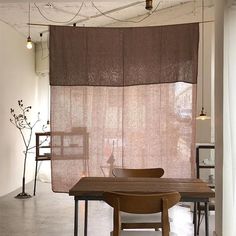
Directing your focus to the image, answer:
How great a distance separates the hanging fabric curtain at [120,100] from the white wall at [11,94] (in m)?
2.03

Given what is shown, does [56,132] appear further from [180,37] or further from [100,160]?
[180,37]

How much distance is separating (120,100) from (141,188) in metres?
1.64

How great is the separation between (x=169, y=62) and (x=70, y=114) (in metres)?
1.30

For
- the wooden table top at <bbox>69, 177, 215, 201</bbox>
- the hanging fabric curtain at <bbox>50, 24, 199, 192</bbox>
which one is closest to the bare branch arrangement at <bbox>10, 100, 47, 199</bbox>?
the hanging fabric curtain at <bbox>50, 24, 199, 192</bbox>

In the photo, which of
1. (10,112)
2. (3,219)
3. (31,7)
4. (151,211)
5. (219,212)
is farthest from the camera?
(10,112)

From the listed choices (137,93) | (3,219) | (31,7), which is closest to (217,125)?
(137,93)

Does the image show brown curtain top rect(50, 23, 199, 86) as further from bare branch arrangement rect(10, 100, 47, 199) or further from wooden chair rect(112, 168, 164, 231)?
bare branch arrangement rect(10, 100, 47, 199)

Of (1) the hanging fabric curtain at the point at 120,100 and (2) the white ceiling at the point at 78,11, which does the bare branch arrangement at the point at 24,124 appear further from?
(1) the hanging fabric curtain at the point at 120,100

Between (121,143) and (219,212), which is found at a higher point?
(121,143)

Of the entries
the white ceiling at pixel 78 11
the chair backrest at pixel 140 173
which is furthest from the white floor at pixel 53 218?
the white ceiling at pixel 78 11

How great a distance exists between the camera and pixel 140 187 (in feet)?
8.93

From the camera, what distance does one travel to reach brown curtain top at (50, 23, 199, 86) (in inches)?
158

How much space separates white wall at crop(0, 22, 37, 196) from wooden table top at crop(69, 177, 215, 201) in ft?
10.5

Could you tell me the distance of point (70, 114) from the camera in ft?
13.4
